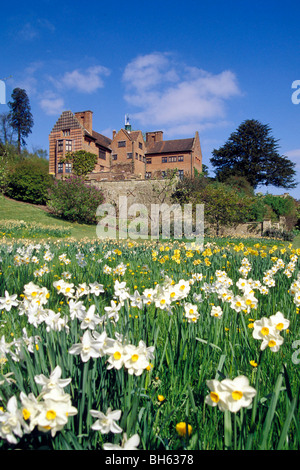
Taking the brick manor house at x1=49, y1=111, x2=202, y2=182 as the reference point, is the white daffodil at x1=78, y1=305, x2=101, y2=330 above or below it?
below

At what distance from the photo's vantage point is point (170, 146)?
4450cm

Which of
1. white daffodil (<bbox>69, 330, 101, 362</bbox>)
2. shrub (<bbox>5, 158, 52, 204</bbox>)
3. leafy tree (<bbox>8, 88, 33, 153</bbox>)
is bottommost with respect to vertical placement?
white daffodil (<bbox>69, 330, 101, 362</bbox>)

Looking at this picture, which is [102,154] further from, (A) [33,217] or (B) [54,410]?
(B) [54,410]

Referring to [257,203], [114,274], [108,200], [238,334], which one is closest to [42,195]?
[108,200]

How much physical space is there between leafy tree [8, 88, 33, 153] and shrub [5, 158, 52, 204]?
2792 cm

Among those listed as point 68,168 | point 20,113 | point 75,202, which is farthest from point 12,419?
point 20,113

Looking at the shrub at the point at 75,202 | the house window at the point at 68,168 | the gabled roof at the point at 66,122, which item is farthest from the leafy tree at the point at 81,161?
the shrub at the point at 75,202

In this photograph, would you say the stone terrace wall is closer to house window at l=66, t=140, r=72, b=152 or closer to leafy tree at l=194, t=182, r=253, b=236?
leafy tree at l=194, t=182, r=253, b=236

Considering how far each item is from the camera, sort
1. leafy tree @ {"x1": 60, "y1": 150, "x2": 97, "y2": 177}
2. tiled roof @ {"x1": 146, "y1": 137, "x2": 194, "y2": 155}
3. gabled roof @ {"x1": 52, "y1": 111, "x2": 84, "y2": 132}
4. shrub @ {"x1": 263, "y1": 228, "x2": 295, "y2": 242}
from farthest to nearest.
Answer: tiled roof @ {"x1": 146, "y1": 137, "x2": 194, "y2": 155}, gabled roof @ {"x1": 52, "y1": 111, "x2": 84, "y2": 132}, leafy tree @ {"x1": 60, "y1": 150, "x2": 97, "y2": 177}, shrub @ {"x1": 263, "y1": 228, "x2": 295, "y2": 242}

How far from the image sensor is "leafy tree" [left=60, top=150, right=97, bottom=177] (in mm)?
35219

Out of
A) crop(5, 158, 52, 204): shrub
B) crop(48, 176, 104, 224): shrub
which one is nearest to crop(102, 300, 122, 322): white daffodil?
crop(48, 176, 104, 224): shrub
